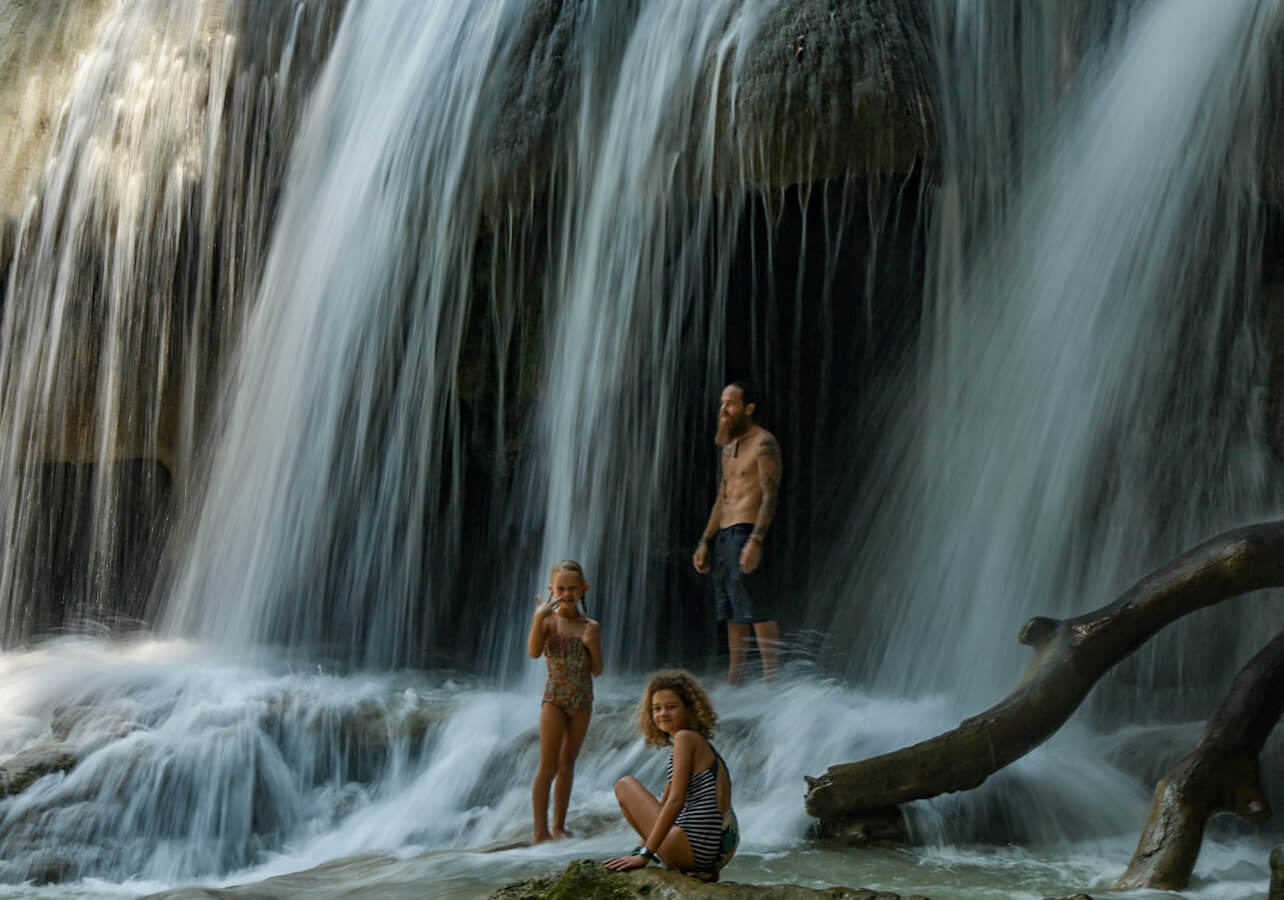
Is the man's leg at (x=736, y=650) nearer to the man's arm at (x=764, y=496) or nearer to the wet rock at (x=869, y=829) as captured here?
the man's arm at (x=764, y=496)

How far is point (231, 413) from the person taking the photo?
10195 millimetres

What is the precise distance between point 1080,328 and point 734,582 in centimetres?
239

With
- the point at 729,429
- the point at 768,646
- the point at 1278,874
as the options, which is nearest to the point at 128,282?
the point at 729,429

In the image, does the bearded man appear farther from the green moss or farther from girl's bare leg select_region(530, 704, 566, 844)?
the green moss

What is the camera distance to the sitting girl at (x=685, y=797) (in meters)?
4.17

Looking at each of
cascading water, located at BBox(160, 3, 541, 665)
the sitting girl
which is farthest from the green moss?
cascading water, located at BBox(160, 3, 541, 665)

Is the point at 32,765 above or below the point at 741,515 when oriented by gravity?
below

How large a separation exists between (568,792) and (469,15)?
20.4 ft

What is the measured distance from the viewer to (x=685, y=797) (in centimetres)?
422

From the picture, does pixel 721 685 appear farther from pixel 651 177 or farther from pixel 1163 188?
pixel 1163 188

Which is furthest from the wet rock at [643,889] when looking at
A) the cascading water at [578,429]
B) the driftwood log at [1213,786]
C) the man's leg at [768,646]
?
the man's leg at [768,646]

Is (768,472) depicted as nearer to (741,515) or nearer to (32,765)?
(741,515)

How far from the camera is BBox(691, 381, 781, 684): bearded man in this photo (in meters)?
7.57

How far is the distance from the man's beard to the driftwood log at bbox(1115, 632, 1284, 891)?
3358mm
